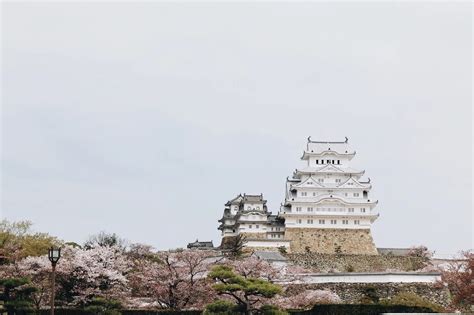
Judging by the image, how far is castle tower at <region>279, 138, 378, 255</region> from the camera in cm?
5797

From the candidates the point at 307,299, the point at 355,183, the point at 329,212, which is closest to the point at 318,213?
the point at 329,212

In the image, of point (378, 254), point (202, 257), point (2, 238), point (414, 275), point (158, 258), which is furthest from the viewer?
point (378, 254)

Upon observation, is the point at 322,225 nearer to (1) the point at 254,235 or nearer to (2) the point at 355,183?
(2) the point at 355,183

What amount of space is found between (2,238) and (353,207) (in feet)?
99.2

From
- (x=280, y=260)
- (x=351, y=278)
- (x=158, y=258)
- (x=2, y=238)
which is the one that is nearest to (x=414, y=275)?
(x=351, y=278)

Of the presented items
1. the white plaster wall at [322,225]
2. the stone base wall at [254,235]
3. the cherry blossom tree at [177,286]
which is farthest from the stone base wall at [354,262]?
the cherry blossom tree at [177,286]

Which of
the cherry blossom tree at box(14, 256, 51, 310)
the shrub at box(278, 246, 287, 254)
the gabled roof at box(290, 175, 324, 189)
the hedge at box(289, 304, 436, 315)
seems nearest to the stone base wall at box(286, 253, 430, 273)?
the shrub at box(278, 246, 287, 254)

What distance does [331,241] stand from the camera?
58.1 m

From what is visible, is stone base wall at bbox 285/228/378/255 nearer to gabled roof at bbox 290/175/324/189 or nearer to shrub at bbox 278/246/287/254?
shrub at bbox 278/246/287/254

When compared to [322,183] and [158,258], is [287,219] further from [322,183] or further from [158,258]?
[158,258]

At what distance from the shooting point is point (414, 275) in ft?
129

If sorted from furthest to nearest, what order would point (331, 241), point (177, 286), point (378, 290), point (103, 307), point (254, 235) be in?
1. point (254, 235)
2. point (331, 241)
3. point (378, 290)
4. point (177, 286)
5. point (103, 307)

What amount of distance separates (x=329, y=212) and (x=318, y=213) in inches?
37.8

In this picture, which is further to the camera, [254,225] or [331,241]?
[254,225]
